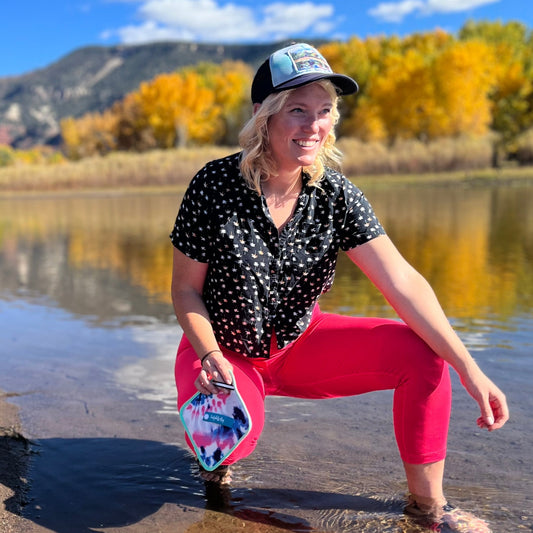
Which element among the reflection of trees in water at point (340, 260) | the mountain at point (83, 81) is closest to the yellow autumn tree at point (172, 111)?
the reflection of trees in water at point (340, 260)

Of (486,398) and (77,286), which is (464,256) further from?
(486,398)

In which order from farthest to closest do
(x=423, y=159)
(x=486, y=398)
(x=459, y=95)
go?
(x=459, y=95) < (x=423, y=159) < (x=486, y=398)

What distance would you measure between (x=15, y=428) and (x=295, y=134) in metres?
1.66

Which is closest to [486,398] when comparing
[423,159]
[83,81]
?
[423,159]

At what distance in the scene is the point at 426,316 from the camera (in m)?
2.10

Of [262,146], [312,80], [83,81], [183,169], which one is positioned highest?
[83,81]

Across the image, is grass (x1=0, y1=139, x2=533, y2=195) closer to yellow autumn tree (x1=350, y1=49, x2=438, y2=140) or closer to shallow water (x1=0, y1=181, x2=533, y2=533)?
yellow autumn tree (x1=350, y1=49, x2=438, y2=140)

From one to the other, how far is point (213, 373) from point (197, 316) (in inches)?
8.6

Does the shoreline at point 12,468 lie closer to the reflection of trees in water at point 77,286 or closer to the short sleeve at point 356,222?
the short sleeve at point 356,222

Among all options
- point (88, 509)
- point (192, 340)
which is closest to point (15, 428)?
point (88, 509)

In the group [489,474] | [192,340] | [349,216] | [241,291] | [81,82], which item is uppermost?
[81,82]

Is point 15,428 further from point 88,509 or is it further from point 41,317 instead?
point 41,317

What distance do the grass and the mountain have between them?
383 feet

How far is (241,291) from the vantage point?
2.18m
